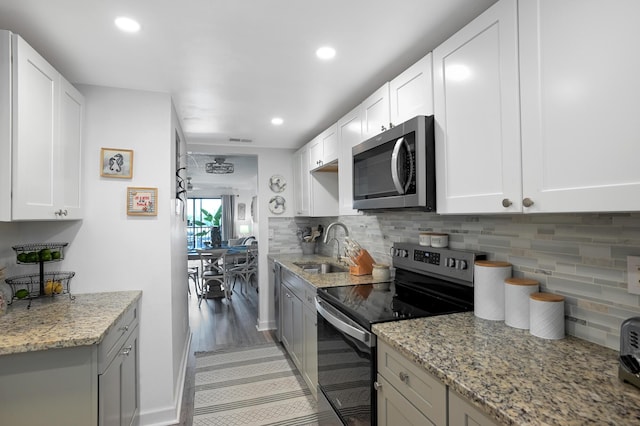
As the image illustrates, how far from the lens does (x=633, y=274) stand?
1.05m

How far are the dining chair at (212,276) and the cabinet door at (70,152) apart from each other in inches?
132

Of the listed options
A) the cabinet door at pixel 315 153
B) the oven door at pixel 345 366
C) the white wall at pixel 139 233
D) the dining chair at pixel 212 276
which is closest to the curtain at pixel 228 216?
the dining chair at pixel 212 276

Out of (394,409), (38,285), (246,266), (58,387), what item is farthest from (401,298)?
(246,266)

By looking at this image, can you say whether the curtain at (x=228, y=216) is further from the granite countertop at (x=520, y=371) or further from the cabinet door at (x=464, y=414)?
the cabinet door at (x=464, y=414)

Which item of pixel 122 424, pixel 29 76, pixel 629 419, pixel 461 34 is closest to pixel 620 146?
pixel 629 419

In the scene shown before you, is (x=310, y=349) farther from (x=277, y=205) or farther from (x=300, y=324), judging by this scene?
(x=277, y=205)

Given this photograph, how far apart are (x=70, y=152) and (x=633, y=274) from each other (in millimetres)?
2730

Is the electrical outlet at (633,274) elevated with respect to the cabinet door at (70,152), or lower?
lower

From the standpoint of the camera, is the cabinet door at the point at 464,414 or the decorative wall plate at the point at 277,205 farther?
the decorative wall plate at the point at 277,205

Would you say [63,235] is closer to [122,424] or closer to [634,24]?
[122,424]

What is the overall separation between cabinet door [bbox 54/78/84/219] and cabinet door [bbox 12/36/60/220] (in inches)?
2.6

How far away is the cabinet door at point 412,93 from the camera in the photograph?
158cm

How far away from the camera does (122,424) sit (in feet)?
5.90

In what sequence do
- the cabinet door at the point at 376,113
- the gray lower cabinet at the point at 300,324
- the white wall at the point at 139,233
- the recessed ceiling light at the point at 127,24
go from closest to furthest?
the recessed ceiling light at the point at 127,24
the cabinet door at the point at 376,113
the white wall at the point at 139,233
the gray lower cabinet at the point at 300,324
